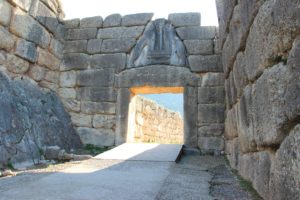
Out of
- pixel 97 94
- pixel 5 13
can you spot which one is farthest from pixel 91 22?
pixel 5 13

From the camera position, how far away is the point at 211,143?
5.51 metres

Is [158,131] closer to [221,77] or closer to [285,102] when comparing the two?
[221,77]

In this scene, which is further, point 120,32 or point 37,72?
point 120,32

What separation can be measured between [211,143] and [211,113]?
59 cm

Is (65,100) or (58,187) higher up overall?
(65,100)

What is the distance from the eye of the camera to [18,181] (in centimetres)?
269

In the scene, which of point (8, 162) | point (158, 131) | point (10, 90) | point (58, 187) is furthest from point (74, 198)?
point (158, 131)

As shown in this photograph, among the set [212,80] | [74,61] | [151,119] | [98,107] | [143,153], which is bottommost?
[143,153]

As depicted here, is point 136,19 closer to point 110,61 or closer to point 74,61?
point 110,61

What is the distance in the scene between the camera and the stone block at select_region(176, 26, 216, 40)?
5.98 metres

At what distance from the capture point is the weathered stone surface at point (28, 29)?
201 inches

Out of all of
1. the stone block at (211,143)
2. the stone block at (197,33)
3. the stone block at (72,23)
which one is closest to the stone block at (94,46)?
the stone block at (72,23)

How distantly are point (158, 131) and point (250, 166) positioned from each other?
6708 millimetres

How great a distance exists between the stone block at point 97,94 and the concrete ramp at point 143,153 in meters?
1.30
